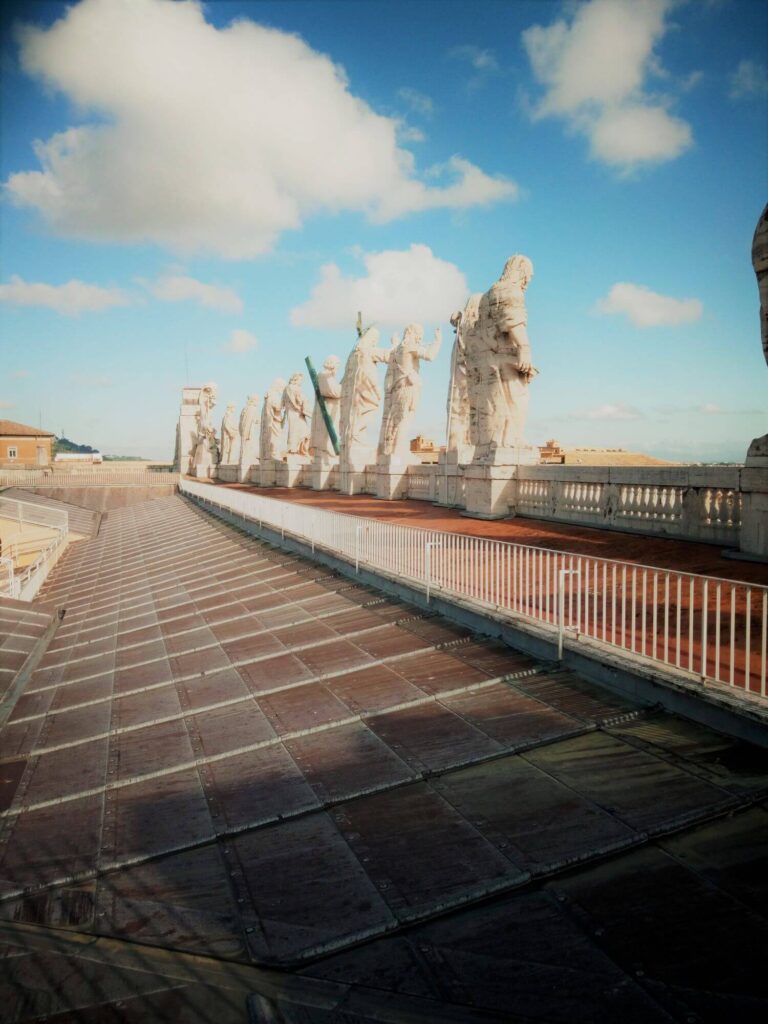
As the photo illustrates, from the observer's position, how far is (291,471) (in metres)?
34.5

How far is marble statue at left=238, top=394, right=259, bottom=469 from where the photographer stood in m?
43.1

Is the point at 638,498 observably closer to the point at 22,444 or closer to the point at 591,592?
the point at 591,592

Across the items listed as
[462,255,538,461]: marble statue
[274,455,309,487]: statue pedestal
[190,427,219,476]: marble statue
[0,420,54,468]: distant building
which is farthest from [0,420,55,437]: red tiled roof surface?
[462,255,538,461]: marble statue

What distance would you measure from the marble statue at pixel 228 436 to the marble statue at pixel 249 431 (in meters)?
4.45

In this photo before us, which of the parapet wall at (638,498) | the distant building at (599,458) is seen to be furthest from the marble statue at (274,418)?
the parapet wall at (638,498)

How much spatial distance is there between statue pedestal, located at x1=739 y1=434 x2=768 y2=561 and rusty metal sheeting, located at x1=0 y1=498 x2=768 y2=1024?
13.7 ft

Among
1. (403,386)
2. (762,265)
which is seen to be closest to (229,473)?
(403,386)

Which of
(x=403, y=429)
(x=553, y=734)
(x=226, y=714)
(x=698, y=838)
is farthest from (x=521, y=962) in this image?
(x=403, y=429)

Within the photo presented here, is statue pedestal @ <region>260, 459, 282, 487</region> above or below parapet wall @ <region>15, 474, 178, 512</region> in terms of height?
above

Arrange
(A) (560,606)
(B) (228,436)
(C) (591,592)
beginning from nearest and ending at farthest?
1. (A) (560,606)
2. (C) (591,592)
3. (B) (228,436)

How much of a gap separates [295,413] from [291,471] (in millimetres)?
3878

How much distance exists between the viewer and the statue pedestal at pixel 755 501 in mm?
8242

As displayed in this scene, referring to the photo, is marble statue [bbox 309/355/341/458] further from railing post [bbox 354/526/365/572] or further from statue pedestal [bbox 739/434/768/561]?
statue pedestal [bbox 739/434/768/561]

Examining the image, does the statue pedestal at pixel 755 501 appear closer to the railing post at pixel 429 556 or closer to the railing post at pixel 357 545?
the railing post at pixel 429 556
